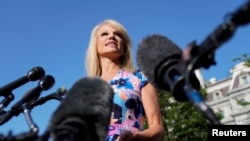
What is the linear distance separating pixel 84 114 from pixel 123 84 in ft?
5.47

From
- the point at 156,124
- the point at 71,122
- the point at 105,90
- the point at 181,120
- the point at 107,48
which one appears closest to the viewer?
the point at 71,122

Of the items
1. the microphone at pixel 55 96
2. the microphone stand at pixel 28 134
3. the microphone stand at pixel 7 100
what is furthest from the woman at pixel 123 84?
the microphone stand at pixel 7 100

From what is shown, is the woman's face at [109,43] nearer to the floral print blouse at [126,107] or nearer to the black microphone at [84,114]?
the floral print blouse at [126,107]

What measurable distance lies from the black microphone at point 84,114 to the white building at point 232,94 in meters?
42.6

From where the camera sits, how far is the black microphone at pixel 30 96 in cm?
202

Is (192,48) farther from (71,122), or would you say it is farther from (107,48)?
(107,48)

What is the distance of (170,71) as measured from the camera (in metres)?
1.30

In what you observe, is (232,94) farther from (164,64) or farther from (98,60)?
(164,64)

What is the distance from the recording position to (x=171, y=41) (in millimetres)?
1557

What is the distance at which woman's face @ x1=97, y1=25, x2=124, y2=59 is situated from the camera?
3.17 m

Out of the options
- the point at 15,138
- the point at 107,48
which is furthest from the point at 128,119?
the point at 15,138

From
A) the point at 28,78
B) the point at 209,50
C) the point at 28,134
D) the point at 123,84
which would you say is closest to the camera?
the point at 209,50

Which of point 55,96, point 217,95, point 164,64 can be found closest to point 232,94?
point 217,95

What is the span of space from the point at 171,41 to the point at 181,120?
2026cm
